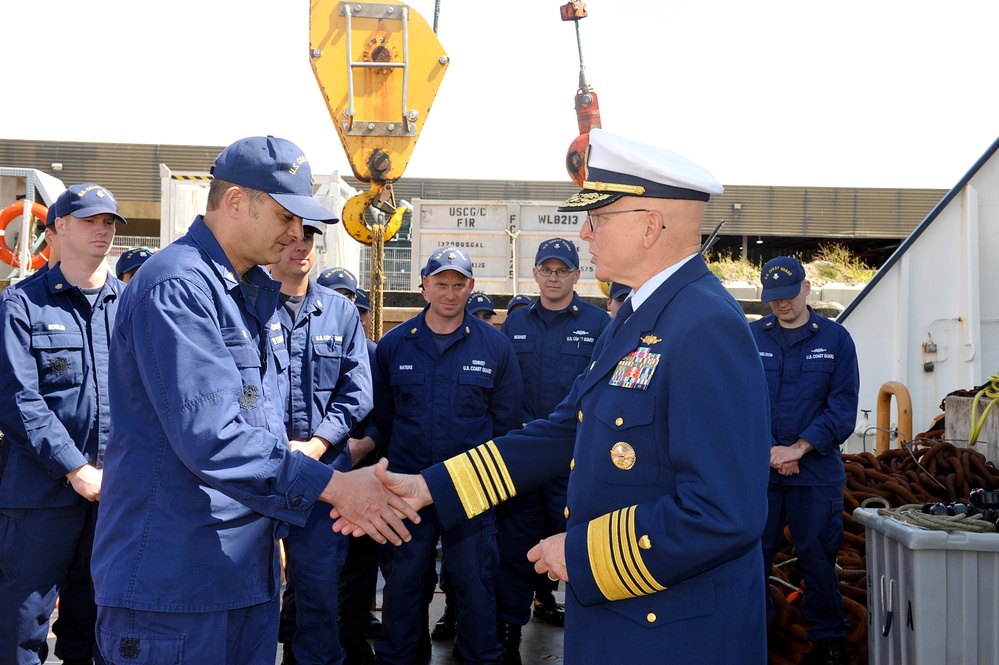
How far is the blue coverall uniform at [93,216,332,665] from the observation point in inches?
91.2

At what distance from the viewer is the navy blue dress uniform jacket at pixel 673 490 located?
2.00 metres

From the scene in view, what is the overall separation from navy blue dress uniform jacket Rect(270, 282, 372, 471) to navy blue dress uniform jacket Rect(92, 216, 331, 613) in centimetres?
190

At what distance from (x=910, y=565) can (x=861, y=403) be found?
18.7 feet

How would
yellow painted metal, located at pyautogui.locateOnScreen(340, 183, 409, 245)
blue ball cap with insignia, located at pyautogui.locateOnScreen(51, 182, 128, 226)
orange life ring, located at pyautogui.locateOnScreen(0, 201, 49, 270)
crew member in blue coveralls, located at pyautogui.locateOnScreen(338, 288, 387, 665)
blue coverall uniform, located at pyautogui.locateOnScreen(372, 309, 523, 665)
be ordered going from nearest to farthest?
blue ball cap with insignia, located at pyautogui.locateOnScreen(51, 182, 128, 226)
blue coverall uniform, located at pyautogui.locateOnScreen(372, 309, 523, 665)
crew member in blue coveralls, located at pyautogui.locateOnScreen(338, 288, 387, 665)
yellow painted metal, located at pyautogui.locateOnScreen(340, 183, 409, 245)
orange life ring, located at pyautogui.locateOnScreen(0, 201, 49, 270)

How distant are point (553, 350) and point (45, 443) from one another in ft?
10.7

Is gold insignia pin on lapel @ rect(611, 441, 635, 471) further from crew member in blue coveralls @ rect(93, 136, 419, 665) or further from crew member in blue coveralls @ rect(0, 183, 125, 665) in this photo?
crew member in blue coveralls @ rect(0, 183, 125, 665)

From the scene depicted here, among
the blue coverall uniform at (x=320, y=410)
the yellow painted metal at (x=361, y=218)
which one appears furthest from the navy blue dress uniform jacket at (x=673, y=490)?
the yellow painted metal at (x=361, y=218)

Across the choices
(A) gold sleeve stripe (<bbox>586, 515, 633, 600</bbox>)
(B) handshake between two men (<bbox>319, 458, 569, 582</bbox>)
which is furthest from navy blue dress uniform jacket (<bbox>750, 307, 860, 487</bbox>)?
(A) gold sleeve stripe (<bbox>586, 515, 633, 600</bbox>)

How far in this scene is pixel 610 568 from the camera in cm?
212

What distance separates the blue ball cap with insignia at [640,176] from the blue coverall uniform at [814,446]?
300cm

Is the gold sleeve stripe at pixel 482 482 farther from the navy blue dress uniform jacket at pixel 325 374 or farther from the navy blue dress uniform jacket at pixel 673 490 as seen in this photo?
the navy blue dress uniform jacket at pixel 325 374

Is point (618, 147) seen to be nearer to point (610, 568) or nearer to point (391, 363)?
point (610, 568)

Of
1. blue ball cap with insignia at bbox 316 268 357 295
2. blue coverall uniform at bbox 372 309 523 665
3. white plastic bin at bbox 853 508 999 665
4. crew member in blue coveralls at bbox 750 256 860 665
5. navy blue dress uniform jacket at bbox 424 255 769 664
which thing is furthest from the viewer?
blue ball cap with insignia at bbox 316 268 357 295

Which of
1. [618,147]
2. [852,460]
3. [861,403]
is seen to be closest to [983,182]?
[861,403]
